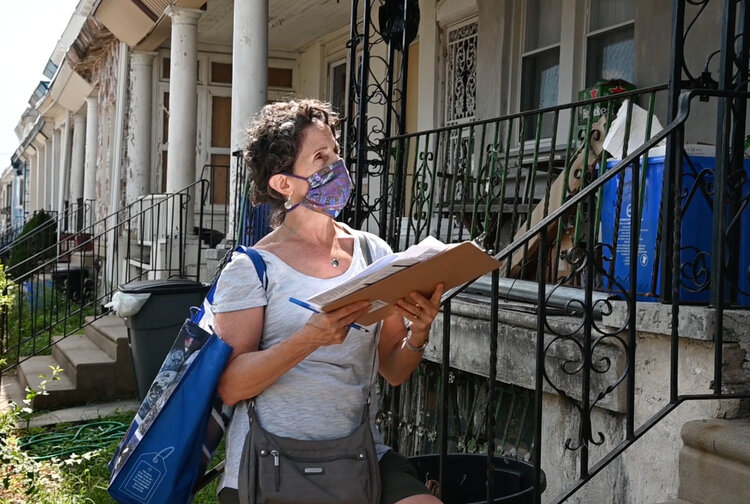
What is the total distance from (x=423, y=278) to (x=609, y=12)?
5.39m

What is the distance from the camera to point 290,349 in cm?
226

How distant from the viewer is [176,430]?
2318 mm

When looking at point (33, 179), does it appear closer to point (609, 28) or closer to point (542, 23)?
point (542, 23)

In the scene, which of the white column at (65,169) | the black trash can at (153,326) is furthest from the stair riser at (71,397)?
the white column at (65,169)

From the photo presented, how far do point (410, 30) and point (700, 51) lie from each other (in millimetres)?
1927

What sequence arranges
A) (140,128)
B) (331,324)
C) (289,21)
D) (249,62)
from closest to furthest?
(331,324), (249,62), (289,21), (140,128)

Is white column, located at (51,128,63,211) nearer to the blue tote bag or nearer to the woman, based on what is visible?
the woman

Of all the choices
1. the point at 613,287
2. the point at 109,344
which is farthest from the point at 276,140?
the point at 109,344

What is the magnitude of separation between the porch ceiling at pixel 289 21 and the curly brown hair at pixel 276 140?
8.48 metres

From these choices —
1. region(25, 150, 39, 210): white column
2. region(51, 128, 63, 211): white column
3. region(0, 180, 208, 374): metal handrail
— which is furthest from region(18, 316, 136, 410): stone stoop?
region(25, 150, 39, 210): white column

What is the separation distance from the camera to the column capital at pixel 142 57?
13.5 meters

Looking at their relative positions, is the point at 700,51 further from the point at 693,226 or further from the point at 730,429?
the point at 730,429

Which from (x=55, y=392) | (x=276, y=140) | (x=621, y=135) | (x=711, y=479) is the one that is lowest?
(x=55, y=392)

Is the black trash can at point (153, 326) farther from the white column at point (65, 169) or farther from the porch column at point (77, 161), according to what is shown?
the white column at point (65, 169)
